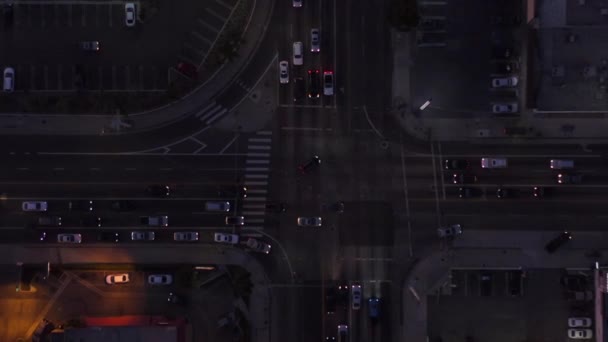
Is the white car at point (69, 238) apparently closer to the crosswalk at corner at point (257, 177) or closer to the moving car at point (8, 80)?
the moving car at point (8, 80)

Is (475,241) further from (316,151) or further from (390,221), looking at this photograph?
(316,151)

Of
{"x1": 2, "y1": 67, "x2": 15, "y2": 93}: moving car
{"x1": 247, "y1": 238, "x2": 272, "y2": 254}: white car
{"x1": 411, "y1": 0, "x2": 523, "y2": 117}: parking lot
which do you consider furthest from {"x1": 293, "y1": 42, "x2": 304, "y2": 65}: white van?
{"x1": 2, "y1": 67, "x2": 15, "y2": 93}: moving car

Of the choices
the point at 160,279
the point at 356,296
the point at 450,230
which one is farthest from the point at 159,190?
the point at 450,230

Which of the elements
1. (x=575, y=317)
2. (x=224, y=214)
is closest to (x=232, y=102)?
(x=224, y=214)

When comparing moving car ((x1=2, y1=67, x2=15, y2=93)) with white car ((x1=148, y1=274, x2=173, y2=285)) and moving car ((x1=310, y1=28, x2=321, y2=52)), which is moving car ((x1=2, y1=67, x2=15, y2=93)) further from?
moving car ((x1=310, y1=28, x2=321, y2=52))

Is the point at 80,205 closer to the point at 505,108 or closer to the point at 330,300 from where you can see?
the point at 330,300

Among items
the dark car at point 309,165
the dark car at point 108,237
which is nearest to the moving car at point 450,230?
the dark car at point 309,165
